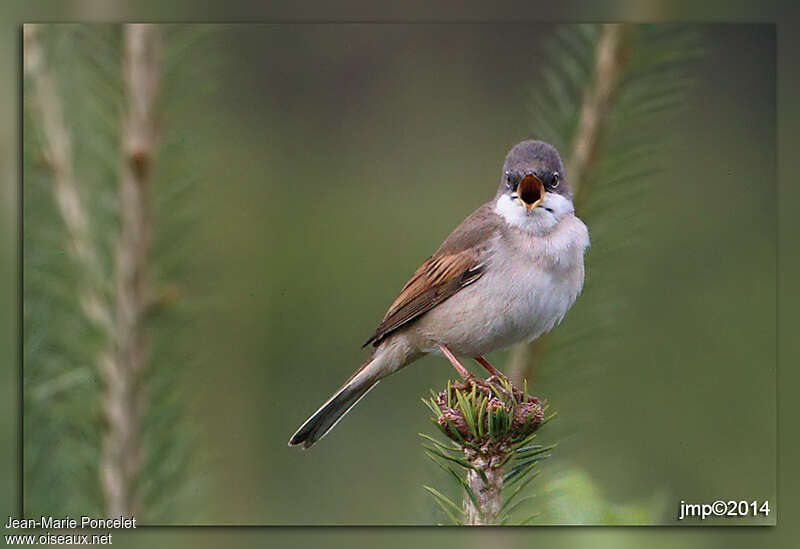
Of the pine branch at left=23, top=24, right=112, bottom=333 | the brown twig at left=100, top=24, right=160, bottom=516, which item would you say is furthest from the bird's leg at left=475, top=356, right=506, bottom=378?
the pine branch at left=23, top=24, right=112, bottom=333

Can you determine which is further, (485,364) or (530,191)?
(485,364)

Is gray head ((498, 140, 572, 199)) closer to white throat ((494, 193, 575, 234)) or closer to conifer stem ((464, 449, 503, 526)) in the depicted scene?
white throat ((494, 193, 575, 234))

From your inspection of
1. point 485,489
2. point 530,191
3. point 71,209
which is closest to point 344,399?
point 485,489

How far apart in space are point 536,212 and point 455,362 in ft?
2.42

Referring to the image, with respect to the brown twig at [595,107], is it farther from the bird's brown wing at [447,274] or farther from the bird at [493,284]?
the bird's brown wing at [447,274]

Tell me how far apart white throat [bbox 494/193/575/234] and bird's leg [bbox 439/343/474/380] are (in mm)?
629

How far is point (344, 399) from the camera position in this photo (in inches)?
171

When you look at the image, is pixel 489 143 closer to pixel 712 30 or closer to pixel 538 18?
pixel 538 18

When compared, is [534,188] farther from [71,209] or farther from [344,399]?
[71,209]

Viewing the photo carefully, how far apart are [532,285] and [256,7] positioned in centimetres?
168

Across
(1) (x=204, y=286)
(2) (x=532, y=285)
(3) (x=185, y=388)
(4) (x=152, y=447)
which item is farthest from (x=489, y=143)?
(4) (x=152, y=447)

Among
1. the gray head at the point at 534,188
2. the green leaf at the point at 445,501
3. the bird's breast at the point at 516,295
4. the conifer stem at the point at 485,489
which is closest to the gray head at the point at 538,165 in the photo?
the gray head at the point at 534,188

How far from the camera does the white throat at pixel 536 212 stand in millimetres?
4062

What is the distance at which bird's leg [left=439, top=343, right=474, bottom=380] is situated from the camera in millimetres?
4032
